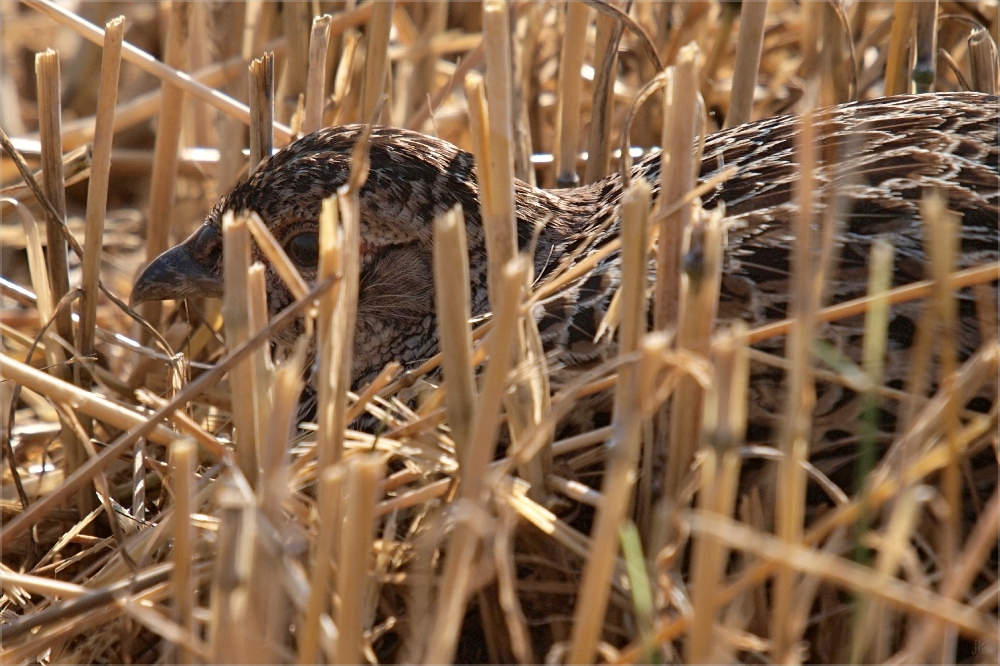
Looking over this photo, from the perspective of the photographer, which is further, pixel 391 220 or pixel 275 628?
pixel 391 220

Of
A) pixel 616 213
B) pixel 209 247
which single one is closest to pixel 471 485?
pixel 616 213

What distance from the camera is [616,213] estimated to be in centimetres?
284

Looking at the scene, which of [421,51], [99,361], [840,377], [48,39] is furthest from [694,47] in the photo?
[48,39]

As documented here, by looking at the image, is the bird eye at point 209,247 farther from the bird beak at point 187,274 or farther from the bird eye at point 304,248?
the bird eye at point 304,248

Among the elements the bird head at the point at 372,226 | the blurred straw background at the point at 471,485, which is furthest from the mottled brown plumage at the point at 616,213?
the blurred straw background at the point at 471,485

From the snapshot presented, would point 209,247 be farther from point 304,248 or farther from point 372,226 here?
point 372,226

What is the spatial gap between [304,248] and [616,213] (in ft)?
2.52

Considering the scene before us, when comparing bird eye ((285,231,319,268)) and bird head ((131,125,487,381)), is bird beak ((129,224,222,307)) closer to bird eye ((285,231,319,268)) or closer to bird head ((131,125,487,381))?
bird head ((131,125,487,381))

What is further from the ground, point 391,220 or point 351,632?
point 391,220

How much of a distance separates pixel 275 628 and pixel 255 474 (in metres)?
0.56

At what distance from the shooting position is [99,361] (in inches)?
137

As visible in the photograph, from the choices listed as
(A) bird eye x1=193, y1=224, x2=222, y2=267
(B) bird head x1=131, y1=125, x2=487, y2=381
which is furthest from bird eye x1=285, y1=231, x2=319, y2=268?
(A) bird eye x1=193, y1=224, x2=222, y2=267

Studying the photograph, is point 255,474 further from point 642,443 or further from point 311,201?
point 311,201

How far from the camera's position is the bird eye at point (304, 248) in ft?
9.80
